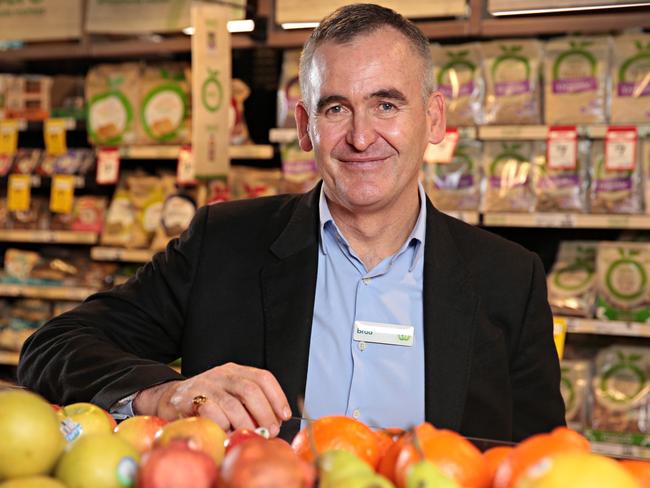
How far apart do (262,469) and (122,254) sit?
3.71 metres

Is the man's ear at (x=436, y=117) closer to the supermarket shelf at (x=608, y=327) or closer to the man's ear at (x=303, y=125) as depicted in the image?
the man's ear at (x=303, y=125)

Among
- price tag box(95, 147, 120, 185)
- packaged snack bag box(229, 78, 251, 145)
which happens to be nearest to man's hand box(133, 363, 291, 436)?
packaged snack bag box(229, 78, 251, 145)

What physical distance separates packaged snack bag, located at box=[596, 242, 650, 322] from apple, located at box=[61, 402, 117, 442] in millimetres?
2802

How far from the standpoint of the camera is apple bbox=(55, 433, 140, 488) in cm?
70

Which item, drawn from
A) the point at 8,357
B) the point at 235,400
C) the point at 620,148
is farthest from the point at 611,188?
the point at 8,357

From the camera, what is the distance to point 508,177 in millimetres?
3543

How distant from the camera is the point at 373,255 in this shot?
1.78 metres

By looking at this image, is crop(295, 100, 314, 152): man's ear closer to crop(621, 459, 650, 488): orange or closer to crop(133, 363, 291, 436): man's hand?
crop(133, 363, 291, 436): man's hand

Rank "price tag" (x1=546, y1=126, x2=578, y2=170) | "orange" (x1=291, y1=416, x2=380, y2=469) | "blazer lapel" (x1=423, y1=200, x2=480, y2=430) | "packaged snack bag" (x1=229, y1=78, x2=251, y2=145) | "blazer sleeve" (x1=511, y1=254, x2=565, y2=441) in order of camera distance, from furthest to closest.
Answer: "packaged snack bag" (x1=229, y1=78, x2=251, y2=145) → "price tag" (x1=546, y1=126, x2=578, y2=170) → "blazer sleeve" (x1=511, y1=254, x2=565, y2=441) → "blazer lapel" (x1=423, y1=200, x2=480, y2=430) → "orange" (x1=291, y1=416, x2=380, y2=469)

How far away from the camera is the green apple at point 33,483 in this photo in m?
0.66

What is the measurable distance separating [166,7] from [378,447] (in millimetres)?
3477

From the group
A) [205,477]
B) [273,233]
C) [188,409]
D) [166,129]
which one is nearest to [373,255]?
[273,233]

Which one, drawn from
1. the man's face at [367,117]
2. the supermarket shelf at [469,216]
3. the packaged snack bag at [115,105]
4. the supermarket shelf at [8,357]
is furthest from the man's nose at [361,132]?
the supermarket shelf at [8,357]

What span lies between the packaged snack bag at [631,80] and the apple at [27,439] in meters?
2.98
